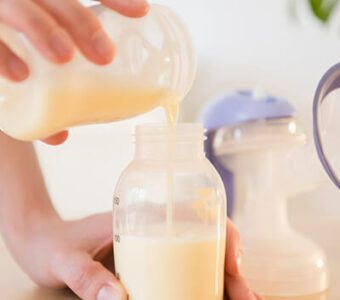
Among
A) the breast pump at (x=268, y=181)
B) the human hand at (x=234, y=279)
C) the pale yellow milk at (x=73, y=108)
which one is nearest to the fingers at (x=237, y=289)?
the human hand at (x=234, y=279)

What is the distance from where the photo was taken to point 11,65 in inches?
17.7

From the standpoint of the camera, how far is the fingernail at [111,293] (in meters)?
0.57

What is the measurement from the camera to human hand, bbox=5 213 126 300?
0.61 m

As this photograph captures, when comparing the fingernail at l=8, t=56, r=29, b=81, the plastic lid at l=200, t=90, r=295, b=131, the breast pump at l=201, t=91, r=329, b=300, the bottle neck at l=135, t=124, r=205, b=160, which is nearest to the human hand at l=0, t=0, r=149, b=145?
the fingernail at l=8, t=56, r=29, b=81

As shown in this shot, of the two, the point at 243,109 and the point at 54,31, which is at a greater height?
the point at 54,31

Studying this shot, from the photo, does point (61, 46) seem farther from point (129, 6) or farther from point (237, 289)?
point (237, 289)

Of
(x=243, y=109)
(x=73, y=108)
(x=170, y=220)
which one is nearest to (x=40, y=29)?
(x=73, y=108)

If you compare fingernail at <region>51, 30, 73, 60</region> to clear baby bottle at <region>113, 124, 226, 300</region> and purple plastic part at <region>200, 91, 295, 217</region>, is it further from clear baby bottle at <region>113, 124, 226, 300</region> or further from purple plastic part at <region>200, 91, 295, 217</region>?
purple plastic part at <region>200, 91, 295, 217</region>

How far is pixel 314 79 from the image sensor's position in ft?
5.04

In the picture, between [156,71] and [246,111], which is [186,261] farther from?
[246,111]

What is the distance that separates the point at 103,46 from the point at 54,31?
0.04 metres

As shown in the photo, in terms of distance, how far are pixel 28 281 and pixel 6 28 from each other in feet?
1.37

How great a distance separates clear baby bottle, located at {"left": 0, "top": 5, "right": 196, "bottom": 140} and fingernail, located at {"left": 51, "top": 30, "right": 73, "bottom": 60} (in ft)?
0.27

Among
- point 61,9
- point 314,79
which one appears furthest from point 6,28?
point 314,79
